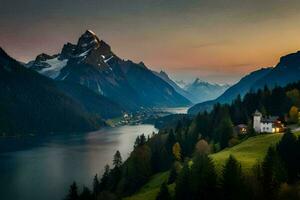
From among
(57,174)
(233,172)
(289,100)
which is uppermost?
(289,100)

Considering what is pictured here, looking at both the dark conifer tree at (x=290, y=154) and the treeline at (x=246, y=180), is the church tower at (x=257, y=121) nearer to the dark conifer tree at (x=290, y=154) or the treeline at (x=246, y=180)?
the dark conifer tree at (x=290, y=154)

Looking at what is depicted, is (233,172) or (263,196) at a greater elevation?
(233,172)

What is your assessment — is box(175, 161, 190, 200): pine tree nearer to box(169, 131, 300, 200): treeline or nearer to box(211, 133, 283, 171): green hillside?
box(169, 131, 300, 200): treeline

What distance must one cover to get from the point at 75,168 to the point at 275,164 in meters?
110

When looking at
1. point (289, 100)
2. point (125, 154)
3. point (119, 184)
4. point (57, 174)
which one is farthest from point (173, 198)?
point (125, 154)

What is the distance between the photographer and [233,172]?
5422 cm

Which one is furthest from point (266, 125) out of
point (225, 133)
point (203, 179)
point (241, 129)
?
point (203, 179)

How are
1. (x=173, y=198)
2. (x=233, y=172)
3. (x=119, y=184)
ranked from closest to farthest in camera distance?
(x=233, y=172), (x=173, y=198), (x=119, y=184)

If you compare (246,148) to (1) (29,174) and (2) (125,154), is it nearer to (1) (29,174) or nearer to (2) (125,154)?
(1) (29,174)

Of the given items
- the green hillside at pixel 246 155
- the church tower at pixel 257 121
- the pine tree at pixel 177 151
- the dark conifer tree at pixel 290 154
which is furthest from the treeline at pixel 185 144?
the dark conifer tree at pixel 290 154

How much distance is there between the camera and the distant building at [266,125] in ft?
348

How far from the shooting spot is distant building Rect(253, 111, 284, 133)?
106 metres

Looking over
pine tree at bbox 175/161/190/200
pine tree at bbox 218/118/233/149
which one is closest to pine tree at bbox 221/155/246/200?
pine tree at bbox 175/161/190/200

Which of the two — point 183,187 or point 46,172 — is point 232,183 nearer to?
point 183,187
